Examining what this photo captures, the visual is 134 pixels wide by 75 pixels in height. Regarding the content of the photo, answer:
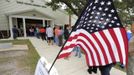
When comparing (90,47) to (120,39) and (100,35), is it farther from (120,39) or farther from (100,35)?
(120,39)

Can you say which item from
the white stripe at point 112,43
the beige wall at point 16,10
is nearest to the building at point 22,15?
the beige wall at point 16,10

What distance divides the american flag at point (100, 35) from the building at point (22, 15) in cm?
2183

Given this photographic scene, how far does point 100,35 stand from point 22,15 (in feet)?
75.4

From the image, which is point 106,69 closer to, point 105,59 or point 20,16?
point 105,59

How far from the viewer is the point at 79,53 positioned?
9.34 metres

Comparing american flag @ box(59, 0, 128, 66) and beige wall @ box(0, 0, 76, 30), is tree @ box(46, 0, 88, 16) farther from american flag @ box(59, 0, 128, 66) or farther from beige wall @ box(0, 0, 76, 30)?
american flag @ box(59, 0, 128, 66)

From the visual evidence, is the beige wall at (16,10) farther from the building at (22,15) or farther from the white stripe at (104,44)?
the white stripe at (104,44)

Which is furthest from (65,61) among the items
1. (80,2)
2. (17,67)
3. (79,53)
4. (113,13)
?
(80,2)

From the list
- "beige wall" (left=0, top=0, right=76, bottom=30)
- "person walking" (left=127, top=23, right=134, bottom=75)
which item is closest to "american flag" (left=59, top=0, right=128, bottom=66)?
"person walking" (left=127, top=23, right=134, bottom=75)

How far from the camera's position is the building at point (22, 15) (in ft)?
80.3

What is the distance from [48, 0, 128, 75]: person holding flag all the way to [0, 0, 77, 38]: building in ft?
71.6

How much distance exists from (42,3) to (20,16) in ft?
16.7

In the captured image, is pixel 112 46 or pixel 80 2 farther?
pixel 80 2

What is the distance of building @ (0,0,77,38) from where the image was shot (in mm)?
24484
